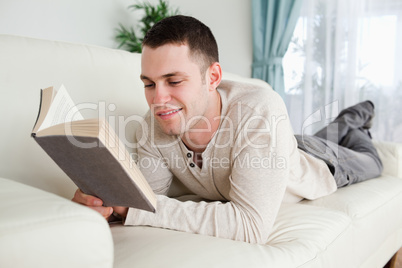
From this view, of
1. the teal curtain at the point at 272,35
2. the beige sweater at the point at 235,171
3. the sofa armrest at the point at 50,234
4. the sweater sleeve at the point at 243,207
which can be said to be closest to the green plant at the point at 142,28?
the teal curtain at the point at 272,35

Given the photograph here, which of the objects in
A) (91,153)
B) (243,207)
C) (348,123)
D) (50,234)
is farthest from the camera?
(348,123)

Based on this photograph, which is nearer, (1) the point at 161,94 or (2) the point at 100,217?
(2) the point at 100,217

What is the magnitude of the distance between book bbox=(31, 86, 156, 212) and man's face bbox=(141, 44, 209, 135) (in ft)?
0.92

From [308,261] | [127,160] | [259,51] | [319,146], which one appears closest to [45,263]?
[127,160]

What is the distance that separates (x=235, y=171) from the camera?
107 cm

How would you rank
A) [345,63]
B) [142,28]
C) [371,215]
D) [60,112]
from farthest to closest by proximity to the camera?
[142,28], [345,63], [371,215], [60,112]

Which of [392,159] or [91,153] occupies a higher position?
[91,153]

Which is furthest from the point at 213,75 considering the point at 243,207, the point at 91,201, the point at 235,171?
the point at 91,201

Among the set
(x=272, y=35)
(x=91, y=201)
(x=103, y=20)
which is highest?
(x=103, y=20)

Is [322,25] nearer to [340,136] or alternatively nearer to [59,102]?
[340,136]

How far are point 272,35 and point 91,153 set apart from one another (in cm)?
331

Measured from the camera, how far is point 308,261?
0.96 m

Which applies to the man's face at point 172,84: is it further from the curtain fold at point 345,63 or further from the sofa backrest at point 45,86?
the curtain fold at point 345,63

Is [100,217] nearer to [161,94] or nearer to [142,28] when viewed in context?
[161,94]
